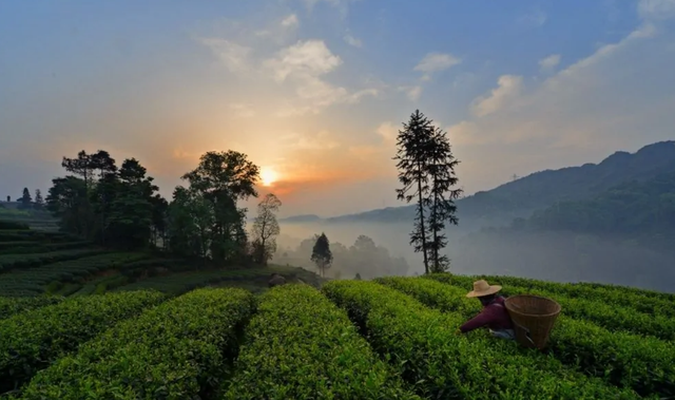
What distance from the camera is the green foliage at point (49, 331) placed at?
22.0 ft

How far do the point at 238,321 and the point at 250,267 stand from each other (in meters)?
43.5

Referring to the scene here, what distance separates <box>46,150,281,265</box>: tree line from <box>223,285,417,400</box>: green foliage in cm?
3933

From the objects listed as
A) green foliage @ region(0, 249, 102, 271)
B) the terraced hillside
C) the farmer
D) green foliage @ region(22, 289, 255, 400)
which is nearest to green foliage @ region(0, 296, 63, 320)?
the terraced hillside

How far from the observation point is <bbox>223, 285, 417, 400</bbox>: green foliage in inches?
164

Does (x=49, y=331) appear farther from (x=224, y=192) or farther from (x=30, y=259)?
(x=224, y=192)

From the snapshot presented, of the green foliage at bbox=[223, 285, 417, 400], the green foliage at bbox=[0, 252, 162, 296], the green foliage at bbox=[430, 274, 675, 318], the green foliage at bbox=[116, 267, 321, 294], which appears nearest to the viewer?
the green foliage at bbox=[223, 285, 417, 400]

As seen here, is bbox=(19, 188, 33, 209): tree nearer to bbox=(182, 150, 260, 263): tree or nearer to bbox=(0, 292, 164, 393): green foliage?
bbox=(182, 150, 260, 263): tree

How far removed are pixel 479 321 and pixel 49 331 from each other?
10421mm

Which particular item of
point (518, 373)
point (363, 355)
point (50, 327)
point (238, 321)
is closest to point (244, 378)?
point (363, 355)

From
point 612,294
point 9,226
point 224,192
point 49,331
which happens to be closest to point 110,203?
point 9,226

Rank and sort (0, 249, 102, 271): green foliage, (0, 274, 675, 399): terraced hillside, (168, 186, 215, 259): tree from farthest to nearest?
(168, 186, 215, 259): tree < (0, 249, 102, 271): green foliage < (0, 274, 675, 399): terraced hillside

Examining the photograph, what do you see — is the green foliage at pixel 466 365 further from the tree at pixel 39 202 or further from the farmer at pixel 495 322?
the tree at pixel 39 202

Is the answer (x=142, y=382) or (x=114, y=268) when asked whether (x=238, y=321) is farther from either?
(x=114, y=268)

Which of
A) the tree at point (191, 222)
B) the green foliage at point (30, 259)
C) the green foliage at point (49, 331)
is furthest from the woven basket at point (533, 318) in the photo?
the tree at point (191, 222)
